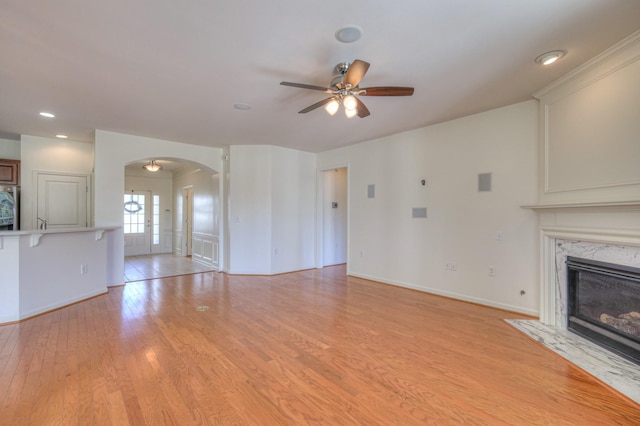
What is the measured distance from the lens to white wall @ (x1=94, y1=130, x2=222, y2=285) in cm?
482

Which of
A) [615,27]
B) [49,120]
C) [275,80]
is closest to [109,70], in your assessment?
[275,80]

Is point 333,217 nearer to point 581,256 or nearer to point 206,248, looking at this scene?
point 206,248

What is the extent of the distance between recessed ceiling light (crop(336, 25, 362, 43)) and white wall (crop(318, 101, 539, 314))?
8.67ft

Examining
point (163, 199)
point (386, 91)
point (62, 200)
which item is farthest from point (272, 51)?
point (163, 199)

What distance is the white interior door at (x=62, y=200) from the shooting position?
537 cm

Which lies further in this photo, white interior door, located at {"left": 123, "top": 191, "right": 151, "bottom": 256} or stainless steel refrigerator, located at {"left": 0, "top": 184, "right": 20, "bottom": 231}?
white interior door, located at {"left": 123, "top": 191, "right": 151, "bottom": 256}

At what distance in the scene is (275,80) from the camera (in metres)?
2.95

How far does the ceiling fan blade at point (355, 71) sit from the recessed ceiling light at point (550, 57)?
5.51 ft

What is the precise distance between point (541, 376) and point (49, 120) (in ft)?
22.5

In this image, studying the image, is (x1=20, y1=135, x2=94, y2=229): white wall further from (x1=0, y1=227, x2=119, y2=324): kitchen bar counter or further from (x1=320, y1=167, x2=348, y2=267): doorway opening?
(x1=320, y1=167, x2=348, y2=267): doorway opening

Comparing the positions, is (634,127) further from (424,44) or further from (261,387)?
(261,387)

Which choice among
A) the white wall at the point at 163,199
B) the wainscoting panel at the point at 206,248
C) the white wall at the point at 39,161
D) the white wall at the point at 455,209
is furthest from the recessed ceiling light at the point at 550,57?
the white wall at the point at 163,199

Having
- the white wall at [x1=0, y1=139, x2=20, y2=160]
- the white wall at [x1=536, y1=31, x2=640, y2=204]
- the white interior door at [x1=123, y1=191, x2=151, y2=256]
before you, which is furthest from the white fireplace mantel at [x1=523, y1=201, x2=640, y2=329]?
the white interior door at [x1=123, y1=191, x2=151, y2=256]

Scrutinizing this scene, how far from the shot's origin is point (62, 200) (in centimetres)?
559
